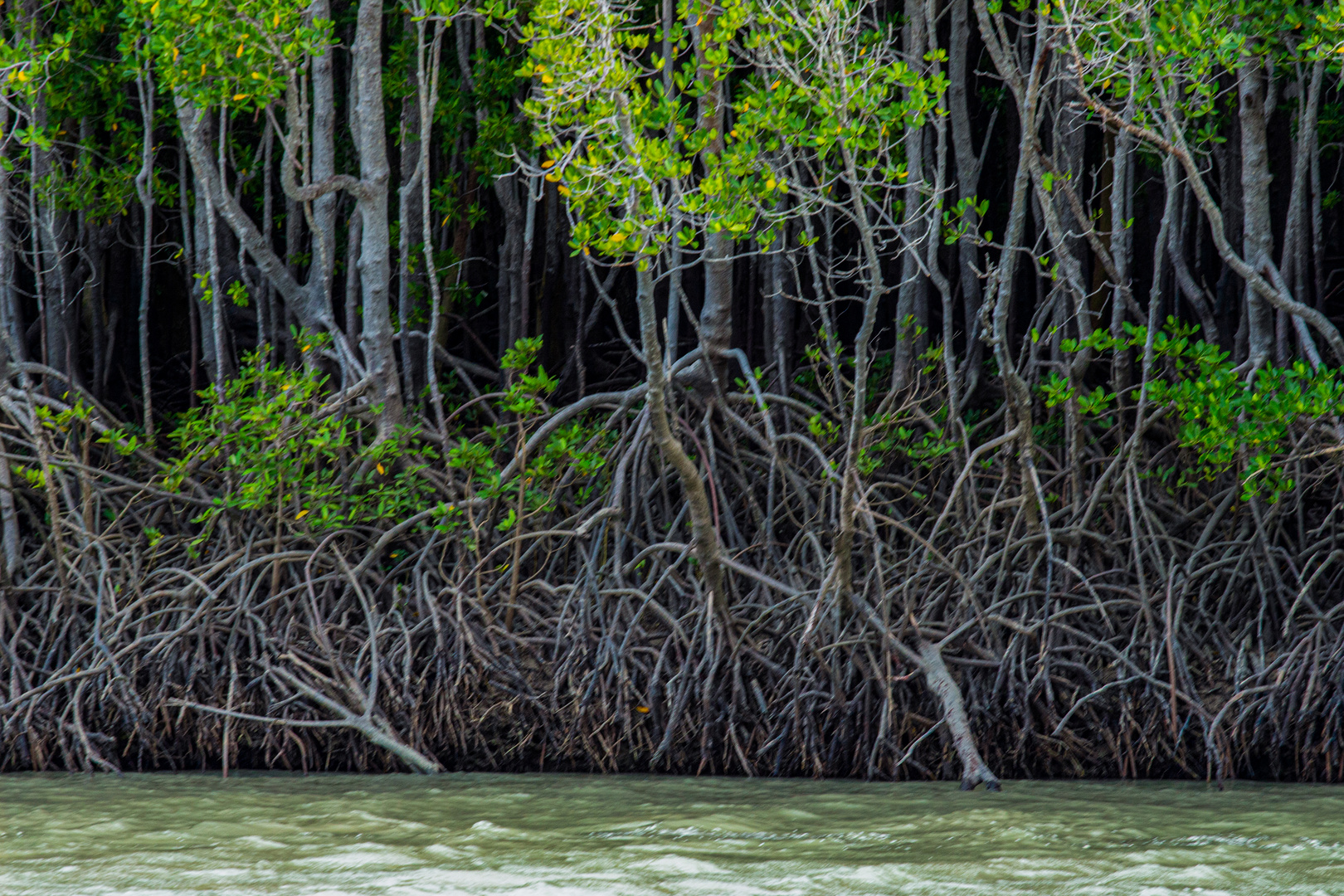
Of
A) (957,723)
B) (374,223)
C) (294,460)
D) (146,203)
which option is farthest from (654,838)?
(146,203)

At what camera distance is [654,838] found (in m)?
3.63

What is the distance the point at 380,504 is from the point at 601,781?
1294 millimetres

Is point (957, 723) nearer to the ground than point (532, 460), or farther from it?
nearer to the ground

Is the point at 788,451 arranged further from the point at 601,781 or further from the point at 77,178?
the point at 77,178

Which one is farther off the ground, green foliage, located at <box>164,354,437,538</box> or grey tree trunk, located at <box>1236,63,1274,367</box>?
grey tree trunk, located at <box>1236,63,1274,367</box>

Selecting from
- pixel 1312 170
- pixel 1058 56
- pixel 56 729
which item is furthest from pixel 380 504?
pixel 1312 170

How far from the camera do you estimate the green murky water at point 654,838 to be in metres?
3.17

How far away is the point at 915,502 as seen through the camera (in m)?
5.45

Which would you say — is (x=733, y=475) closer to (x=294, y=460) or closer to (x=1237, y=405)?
(x=294, y=460)

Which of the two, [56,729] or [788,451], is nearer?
[56,729]

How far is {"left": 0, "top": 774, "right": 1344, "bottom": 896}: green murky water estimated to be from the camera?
3.17m

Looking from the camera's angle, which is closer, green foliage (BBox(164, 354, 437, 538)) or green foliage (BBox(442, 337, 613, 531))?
green foliage (BBox(164, 354, 437, 538))

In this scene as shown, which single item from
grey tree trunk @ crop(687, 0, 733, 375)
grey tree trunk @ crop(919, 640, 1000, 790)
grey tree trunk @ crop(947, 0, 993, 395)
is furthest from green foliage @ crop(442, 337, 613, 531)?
grey tree trunk @ crop(947, 0, 993, 395)

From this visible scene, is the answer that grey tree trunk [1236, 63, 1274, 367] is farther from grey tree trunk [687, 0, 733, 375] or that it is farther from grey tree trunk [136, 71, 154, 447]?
grey tree trunk [136, 71, 154, 447]
